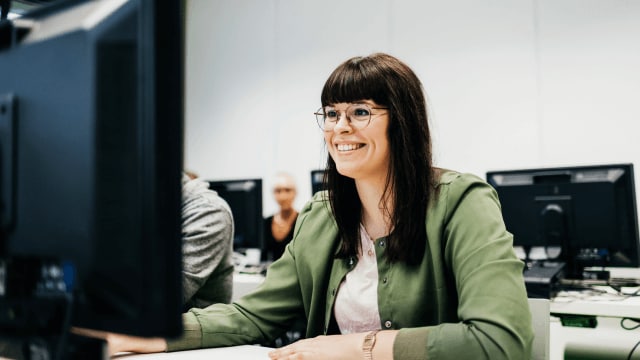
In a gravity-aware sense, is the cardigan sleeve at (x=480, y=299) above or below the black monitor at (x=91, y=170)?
below

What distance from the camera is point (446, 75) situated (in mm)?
4770

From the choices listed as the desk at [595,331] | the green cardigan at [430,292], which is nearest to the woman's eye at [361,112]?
the green cardigan at [430,292]

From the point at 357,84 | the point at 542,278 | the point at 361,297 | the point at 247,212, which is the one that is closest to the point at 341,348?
the point at 361,297

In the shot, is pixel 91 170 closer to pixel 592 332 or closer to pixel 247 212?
pixel 592 332

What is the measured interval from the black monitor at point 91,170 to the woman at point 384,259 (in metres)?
0.48

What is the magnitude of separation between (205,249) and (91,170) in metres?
1.11

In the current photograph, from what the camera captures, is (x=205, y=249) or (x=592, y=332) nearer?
(x=205, y=249)

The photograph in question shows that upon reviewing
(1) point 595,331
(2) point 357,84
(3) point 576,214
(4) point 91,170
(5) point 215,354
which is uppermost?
(2) point 357,84

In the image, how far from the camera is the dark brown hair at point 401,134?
1.22m

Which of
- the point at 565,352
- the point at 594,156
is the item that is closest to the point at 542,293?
the point at 565,352

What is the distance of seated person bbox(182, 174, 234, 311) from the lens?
1671 millimetres

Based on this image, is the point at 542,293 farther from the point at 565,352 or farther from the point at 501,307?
the point at 501,307

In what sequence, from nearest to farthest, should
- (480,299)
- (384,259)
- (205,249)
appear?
1. (480,299)
2. (384,259)
3. (205,249)

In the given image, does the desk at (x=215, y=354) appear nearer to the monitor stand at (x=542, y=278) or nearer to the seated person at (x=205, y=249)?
the seated person at (x=205, y=249)
